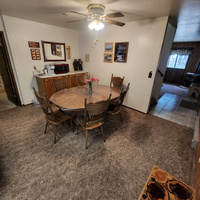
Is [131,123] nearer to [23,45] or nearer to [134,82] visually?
[134,82]

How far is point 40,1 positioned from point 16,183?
285 cm

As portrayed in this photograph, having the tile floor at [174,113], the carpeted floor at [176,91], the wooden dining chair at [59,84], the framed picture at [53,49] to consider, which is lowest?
the tile floor at [174,113]

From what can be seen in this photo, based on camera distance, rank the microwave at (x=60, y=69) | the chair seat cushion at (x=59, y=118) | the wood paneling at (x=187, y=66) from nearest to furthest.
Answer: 1. the chair seat cushion at (x=59, y=118)
2. the microwave at (x=60, y=69)
3. the wood paneling at (x=187, y=66)

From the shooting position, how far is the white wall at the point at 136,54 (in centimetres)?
→ 260

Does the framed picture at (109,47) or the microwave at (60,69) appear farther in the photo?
the microwave at (60,69)

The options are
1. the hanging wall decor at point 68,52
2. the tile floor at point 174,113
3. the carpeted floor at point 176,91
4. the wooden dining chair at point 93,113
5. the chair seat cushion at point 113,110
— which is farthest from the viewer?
the carpeted floor at point 176,91

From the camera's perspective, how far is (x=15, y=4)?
6.54 ft

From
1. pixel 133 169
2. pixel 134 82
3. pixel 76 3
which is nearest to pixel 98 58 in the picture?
pixel 134 82

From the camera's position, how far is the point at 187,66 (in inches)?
250

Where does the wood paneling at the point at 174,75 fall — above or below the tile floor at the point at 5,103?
above

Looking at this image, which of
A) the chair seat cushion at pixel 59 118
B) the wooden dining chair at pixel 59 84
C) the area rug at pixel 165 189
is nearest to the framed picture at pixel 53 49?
the wooden dining chair at pixel 59 84

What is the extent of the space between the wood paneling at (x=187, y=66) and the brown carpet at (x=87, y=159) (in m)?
5.58

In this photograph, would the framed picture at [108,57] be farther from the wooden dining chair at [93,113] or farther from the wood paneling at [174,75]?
the wood paneling at [174,75]

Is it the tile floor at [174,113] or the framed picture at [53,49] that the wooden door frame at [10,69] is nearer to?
the framed picture at [53,49]
